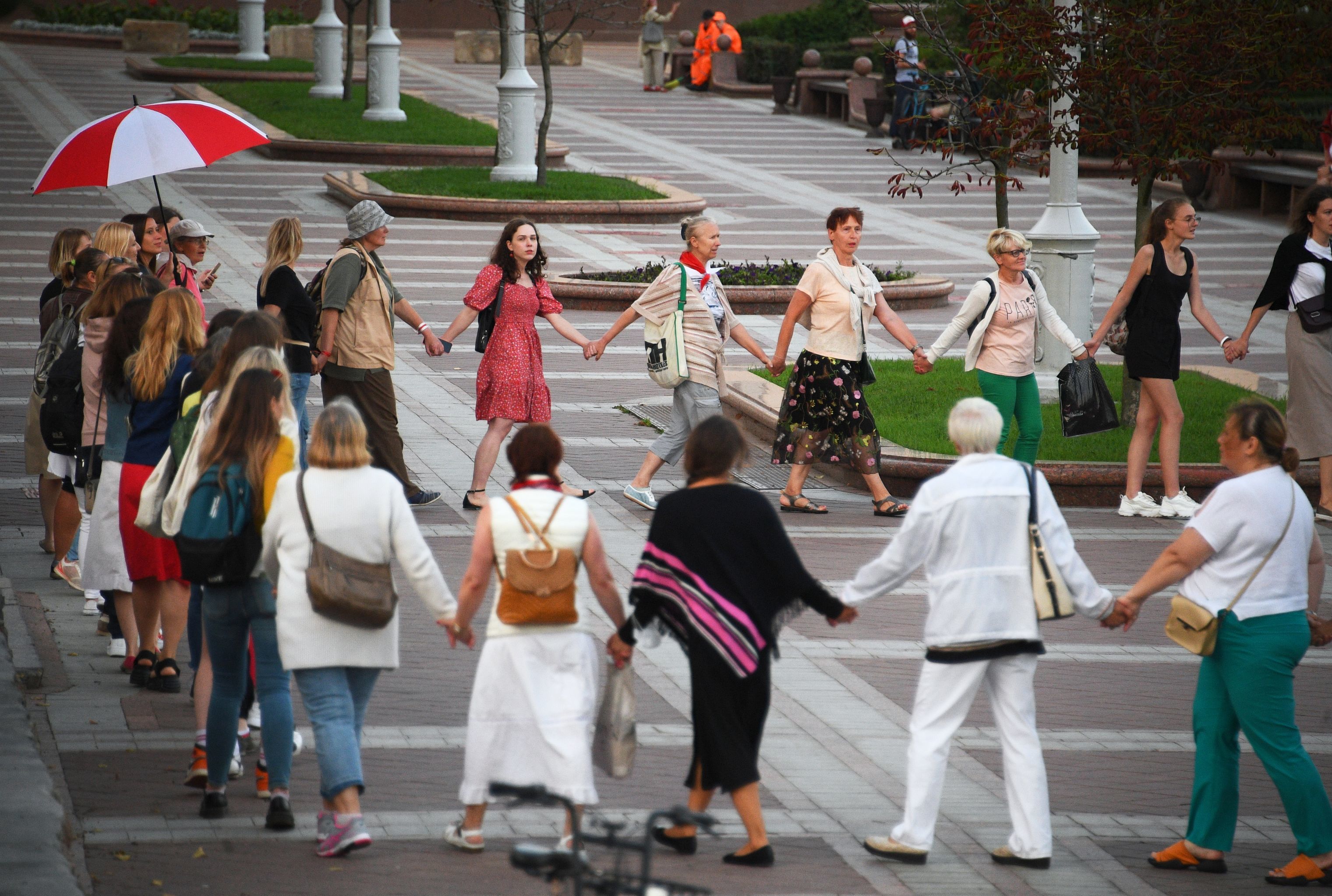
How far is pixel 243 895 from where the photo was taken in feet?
17.5

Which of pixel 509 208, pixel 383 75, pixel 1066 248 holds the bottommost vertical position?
pixel 509 208

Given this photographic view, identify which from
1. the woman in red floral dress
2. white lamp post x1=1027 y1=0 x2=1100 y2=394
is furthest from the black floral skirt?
white lamp post x1=1027 y1=0 x2=1100 y2=394

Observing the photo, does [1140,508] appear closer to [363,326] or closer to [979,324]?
[979,324]

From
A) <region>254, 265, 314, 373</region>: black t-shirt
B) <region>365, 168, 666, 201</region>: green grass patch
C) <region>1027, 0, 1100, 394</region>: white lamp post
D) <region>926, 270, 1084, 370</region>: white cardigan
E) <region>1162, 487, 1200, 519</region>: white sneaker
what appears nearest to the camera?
<region>254, 265, 314, 373</region>: black t-shirt

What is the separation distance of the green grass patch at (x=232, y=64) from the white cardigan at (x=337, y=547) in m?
36.5

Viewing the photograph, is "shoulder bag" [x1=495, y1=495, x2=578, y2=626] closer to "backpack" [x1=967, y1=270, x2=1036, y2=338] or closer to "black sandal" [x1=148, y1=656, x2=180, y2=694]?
"black sandal" [x1=148, y1=656, x2=180, y2=694]

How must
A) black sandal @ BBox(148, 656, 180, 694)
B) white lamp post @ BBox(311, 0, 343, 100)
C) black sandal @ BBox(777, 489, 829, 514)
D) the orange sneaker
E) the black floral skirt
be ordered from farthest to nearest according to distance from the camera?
white lamp post @ BBox(311, 0, 343, 100)
black sandal @ BBox(777, 489, 829, 514)
the black floral skirt
black sandal @ BBox(148, 656, 180, 694)
the orange sneaker

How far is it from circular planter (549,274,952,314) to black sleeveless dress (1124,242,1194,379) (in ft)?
21.6

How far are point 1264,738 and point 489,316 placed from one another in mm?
5868

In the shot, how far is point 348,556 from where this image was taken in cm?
566

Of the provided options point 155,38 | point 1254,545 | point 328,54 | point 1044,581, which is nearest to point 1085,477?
point 1254,545

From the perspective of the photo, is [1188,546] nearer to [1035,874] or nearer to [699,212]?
[1035,874]

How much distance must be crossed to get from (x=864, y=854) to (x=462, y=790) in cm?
143

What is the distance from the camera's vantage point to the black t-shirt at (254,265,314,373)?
9.57 m
